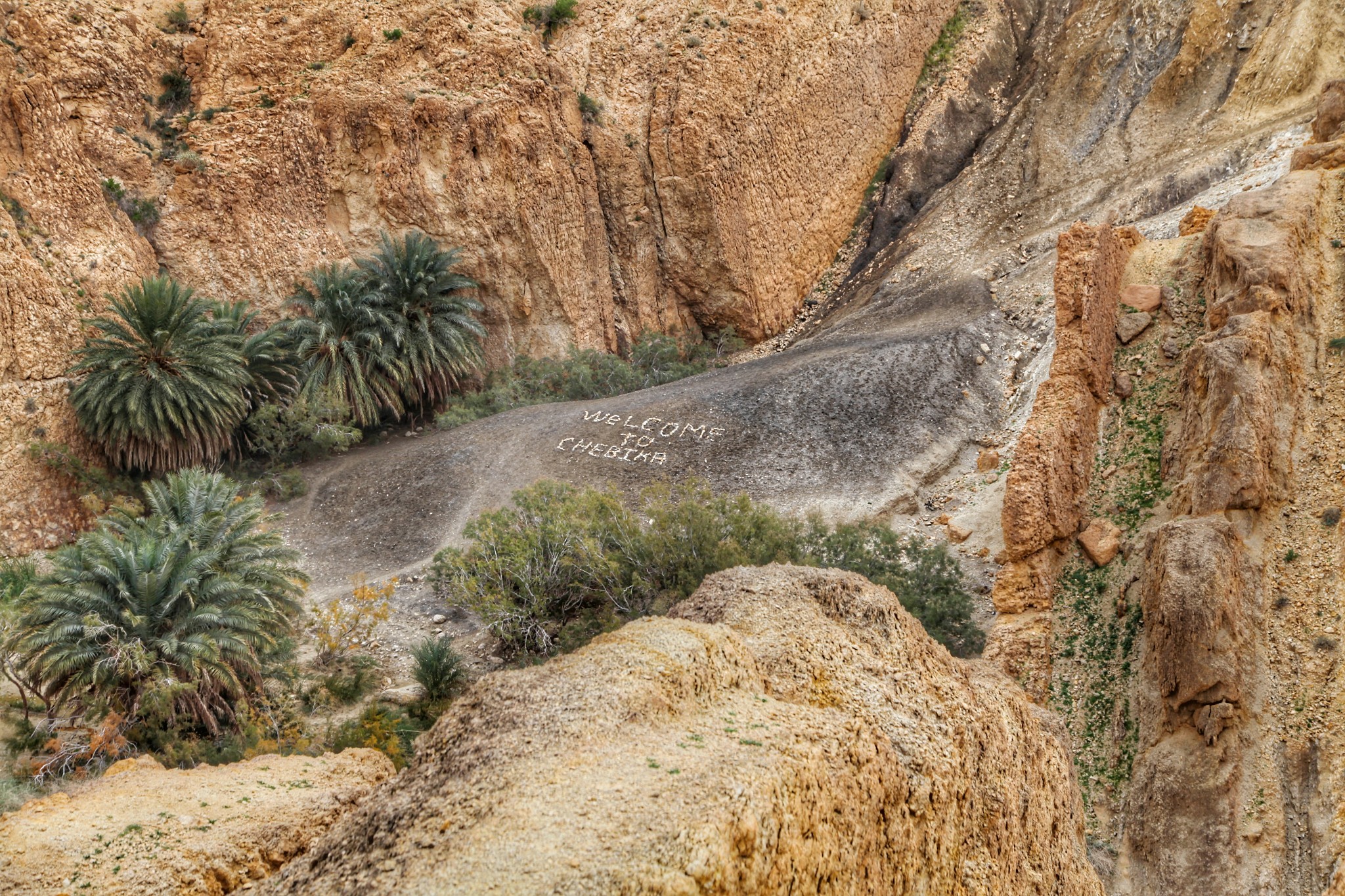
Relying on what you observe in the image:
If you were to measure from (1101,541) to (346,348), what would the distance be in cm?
1871

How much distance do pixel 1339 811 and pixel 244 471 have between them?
22771mm

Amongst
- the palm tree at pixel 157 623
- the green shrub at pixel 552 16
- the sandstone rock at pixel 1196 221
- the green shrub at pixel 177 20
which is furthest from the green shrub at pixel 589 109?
the palm tree at pixel 157 623

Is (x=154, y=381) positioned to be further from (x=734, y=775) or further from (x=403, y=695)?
(x=734, y=775)

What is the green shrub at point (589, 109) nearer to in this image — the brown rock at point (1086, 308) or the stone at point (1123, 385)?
the brown rock at point (1086, 308)

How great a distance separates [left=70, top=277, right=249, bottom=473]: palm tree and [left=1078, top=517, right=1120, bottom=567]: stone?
61.3 ft

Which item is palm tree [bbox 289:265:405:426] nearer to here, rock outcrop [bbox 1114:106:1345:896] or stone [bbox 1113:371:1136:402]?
stone [bbox 1113:371:1136:402]

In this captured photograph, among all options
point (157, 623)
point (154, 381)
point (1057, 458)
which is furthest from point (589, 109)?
point (157, 623)

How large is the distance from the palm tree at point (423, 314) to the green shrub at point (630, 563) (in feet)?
28.8

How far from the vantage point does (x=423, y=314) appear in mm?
27172

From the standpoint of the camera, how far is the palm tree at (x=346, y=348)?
25.7 metres

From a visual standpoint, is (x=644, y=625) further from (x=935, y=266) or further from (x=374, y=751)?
(x=935, y=266)

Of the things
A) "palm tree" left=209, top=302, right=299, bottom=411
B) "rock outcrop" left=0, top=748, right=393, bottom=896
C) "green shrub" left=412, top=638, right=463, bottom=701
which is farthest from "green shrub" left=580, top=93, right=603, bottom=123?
"rock outcrop" left=0, top=748, right=393, bottom=896

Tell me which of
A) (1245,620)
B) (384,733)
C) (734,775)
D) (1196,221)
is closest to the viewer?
(734,775)

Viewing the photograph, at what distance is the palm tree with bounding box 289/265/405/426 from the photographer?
2570cm
